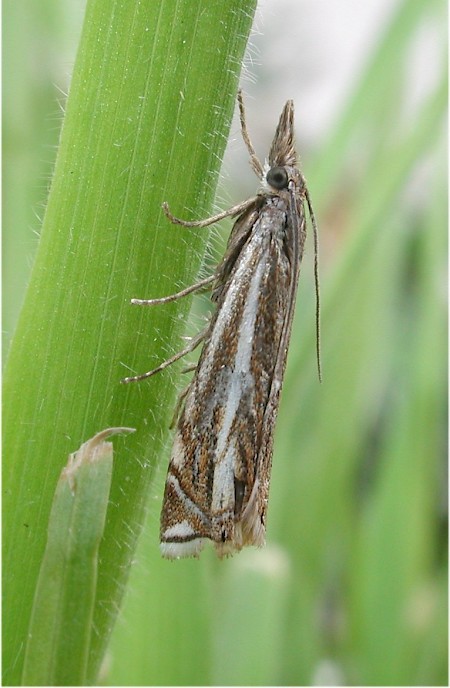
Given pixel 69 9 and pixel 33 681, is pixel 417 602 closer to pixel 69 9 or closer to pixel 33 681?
pixel 33 681

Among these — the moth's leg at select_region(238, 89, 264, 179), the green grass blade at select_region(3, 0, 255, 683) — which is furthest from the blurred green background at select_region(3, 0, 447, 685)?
the green grass blade at select_region(3, 0, 255, 683)

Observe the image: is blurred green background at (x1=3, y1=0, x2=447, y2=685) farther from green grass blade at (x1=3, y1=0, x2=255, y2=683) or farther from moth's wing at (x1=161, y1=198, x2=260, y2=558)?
green grass blade at (x1=3, y1=0, x2=255, y2=683)

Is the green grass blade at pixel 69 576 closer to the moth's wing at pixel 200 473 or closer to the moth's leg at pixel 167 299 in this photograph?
the moth's leg at pixel 167 299

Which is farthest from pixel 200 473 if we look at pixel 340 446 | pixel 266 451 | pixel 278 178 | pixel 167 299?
pixel 340 446

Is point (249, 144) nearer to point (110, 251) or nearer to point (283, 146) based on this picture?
point (283, 146)

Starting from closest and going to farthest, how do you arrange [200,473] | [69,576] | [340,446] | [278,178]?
[69,576] < [200,473] < [278,178] < [340,446]

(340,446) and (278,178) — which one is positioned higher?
(278,178)

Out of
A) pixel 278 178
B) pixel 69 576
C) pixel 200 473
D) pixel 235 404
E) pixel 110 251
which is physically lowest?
pixel 69 576

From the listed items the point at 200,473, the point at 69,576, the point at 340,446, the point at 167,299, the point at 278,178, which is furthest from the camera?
the point at 340,446

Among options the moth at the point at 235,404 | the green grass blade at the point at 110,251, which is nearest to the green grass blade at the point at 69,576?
the green grass blade at the point at 110,251
